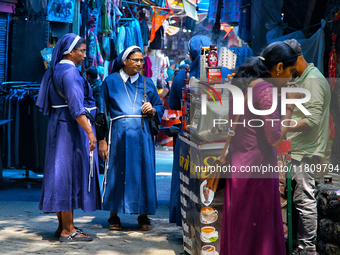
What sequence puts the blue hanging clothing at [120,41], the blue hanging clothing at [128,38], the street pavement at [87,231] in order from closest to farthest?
1. the street pavement at [87,231]
2. the blue hanging clothing at [120,41]
3. the blue hanging clothing at [128,38]

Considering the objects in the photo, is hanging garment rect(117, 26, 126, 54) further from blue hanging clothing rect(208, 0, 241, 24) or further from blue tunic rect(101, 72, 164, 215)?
blue tunic rect(101, 72, 164, 215)

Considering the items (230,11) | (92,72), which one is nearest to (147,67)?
(230,11)

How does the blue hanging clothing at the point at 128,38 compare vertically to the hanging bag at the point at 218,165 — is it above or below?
above

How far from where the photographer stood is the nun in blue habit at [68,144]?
429cm

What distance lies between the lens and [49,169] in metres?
4.35

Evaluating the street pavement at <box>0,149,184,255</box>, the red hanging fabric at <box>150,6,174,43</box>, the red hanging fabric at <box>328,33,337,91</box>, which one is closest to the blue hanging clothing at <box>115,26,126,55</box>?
the red hanging fabric at <box>150,6,174,43</box>

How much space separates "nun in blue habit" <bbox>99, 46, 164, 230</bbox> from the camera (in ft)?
16.3

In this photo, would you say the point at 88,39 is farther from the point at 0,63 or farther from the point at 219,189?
the point at 219,189

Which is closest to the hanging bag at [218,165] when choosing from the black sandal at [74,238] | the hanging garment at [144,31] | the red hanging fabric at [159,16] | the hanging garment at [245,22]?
the black sandal at [74,238]

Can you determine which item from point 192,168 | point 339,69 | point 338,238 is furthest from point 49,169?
point 339,69

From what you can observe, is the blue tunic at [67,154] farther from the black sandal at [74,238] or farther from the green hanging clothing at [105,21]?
the green hanging clothing at [105,21]

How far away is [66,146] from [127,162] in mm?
857

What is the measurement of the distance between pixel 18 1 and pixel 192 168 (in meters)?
5.75

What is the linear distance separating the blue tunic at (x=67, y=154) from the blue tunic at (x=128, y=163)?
48 centimetres
